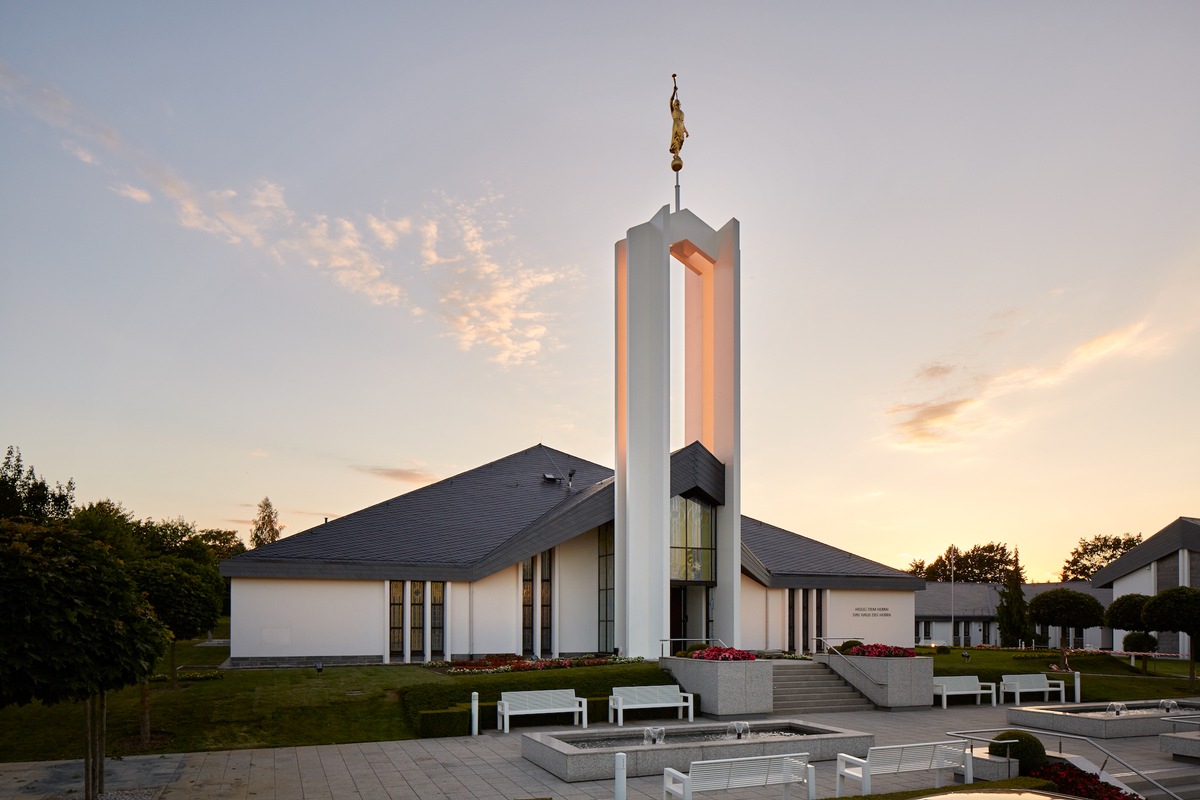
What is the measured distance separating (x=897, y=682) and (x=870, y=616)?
13678mm

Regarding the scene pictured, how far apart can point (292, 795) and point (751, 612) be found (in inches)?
917

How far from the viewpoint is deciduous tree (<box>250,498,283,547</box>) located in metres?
98.5

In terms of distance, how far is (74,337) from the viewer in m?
23.8

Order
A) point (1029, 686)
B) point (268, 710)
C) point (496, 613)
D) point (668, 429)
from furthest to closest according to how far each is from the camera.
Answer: point (496, 613)
point (668, 429)
point (1029, 686)
point (268, 710)

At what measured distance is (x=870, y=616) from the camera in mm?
35812

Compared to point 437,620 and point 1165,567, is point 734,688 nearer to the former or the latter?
point 437,620

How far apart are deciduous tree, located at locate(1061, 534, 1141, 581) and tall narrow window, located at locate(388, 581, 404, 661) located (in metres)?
88.4

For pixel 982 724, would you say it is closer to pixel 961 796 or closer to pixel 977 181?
pixel 977 181

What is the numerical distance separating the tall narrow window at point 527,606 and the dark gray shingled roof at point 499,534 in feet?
4.23

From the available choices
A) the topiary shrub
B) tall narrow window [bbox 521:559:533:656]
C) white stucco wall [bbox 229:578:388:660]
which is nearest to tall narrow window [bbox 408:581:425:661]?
white stucco wall [bbox 229:578:388:660]

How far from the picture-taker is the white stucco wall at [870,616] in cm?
3516

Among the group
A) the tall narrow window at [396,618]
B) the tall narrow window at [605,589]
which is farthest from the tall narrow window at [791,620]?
the tall narrow window at [396,618]

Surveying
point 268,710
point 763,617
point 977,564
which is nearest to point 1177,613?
point 763,617

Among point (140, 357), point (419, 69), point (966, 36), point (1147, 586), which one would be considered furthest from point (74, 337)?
point (1147, 586)
